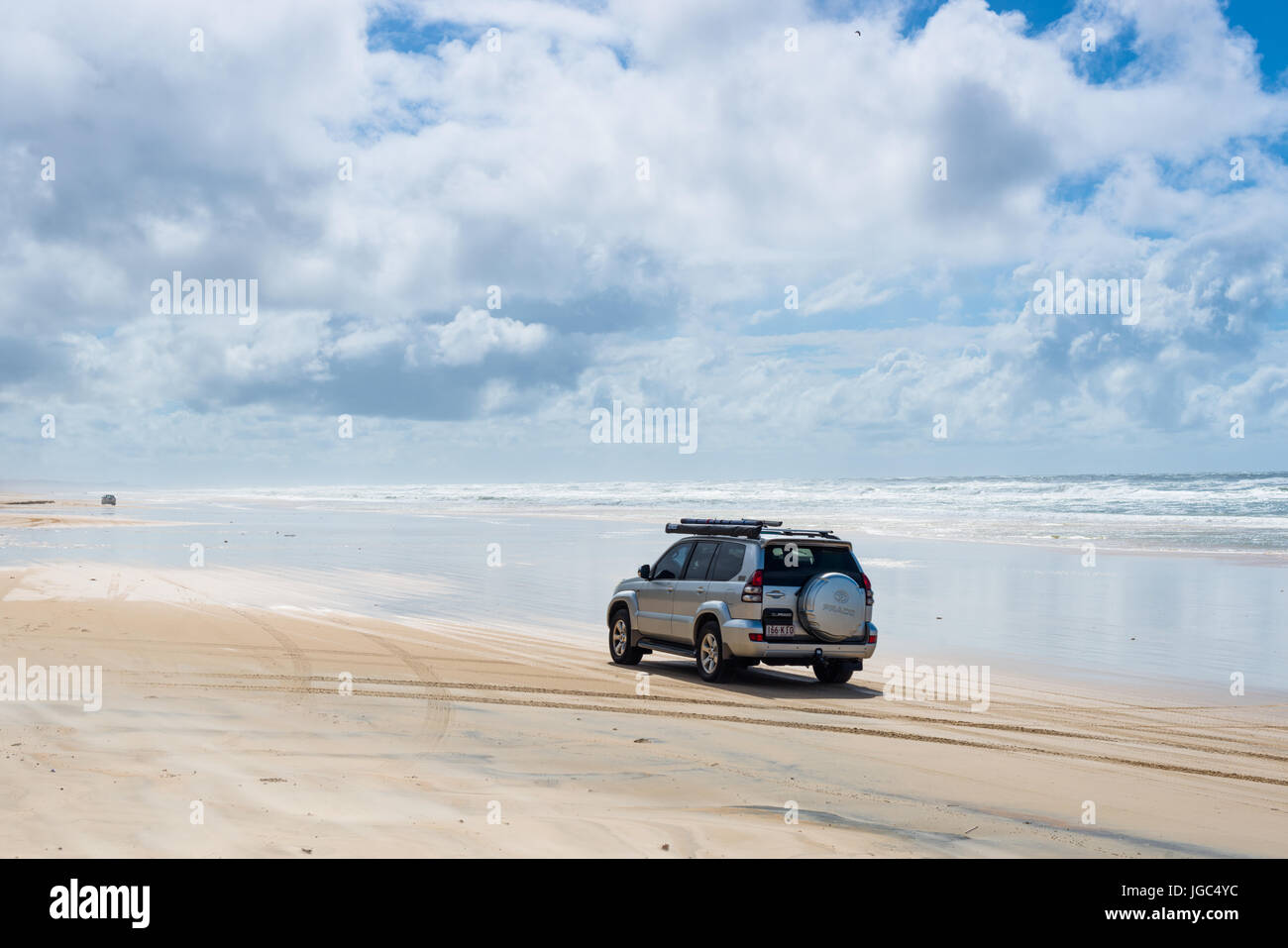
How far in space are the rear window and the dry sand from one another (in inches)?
53.9

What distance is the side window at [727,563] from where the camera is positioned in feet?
45.3

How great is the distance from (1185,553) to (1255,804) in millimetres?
28160

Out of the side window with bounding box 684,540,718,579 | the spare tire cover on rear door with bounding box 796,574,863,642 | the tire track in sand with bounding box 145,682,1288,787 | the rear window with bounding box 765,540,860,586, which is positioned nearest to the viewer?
the tire track in sand with bounding box 145,682,1288,787

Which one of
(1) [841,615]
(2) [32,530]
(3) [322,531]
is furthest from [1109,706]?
(2) [32,530]

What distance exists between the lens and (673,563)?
15.0 meters

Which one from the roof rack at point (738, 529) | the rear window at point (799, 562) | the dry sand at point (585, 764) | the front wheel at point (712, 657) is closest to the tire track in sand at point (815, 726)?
the dry sand at point (585, 764)

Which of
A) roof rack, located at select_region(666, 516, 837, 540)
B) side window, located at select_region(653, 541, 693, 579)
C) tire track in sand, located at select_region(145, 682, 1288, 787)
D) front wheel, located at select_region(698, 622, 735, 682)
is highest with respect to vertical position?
roof rack, located at select_region(666, 516, 837, 540)

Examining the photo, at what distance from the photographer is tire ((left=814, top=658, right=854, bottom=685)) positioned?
44.8 ft

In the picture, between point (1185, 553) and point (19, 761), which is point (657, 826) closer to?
point (19, 761)

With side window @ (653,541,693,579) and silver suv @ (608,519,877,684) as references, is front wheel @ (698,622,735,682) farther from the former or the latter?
side window @ (653,541,693,579)

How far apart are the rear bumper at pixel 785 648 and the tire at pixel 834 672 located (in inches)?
10.1

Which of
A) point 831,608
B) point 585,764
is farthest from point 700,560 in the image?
point 585,764

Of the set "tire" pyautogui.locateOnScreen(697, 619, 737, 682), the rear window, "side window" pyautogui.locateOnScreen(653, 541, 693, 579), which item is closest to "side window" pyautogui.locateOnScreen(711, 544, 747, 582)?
the rear window

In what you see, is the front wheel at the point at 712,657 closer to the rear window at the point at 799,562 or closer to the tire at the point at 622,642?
the rear window at the point at 799,562
